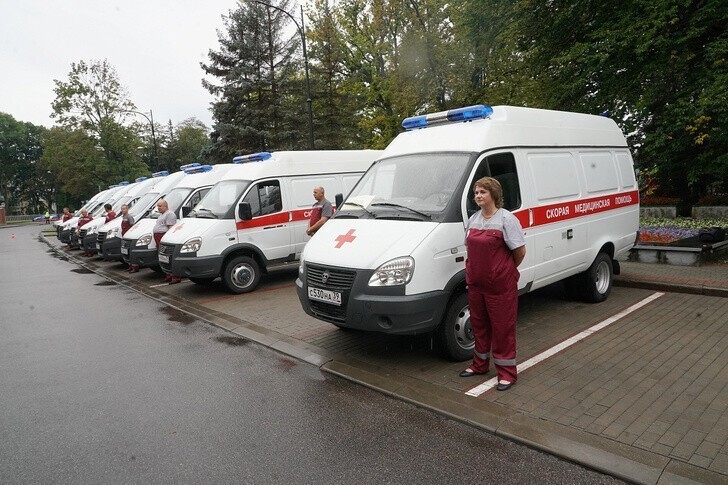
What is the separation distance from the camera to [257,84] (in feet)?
95.0

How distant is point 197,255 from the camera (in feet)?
30.0

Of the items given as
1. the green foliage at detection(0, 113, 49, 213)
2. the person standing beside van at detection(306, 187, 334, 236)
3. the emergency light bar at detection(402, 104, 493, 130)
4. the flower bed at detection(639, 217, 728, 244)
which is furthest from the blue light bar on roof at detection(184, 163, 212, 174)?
the green foliage at detection(0, 113, 49, 213)

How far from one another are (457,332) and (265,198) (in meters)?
5.92

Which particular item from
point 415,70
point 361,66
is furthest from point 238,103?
point 415,70

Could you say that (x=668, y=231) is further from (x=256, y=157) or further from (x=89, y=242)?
(x=89, y=242)

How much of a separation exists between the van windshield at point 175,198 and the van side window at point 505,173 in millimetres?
8989

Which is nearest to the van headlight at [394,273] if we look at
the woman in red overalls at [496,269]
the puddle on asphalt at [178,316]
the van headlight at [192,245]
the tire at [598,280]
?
the woman in red overalls at [496,269]

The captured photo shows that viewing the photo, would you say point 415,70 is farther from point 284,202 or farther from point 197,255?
point 197,255

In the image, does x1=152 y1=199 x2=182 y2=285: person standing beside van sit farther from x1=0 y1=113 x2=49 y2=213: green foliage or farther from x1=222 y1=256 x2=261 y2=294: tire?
x1=0 y1=113 x2=49 y2=213: green foliage

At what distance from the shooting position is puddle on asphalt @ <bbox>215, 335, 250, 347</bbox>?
6492mm

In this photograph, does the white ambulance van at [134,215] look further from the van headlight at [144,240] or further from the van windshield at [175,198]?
the van headlight at [144,240]

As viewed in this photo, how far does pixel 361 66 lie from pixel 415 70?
9.51 m

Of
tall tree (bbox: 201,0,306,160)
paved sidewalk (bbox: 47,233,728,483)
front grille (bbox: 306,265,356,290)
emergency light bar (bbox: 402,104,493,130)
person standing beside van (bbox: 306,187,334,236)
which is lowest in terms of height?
paved sidewalk (bbox: 47,233,728,483)

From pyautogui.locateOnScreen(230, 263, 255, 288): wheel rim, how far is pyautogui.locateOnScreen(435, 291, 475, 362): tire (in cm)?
562
